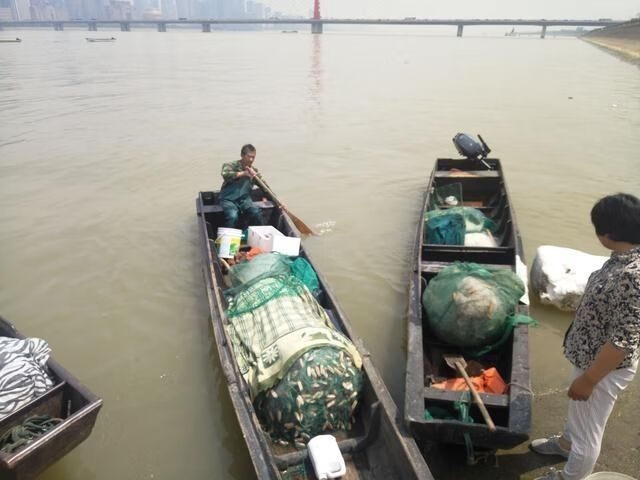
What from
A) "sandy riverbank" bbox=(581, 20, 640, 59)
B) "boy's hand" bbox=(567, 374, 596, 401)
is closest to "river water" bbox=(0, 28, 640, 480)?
"boy's hand" bbox=(567, 374, 596, 401)

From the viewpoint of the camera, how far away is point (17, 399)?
123 inches

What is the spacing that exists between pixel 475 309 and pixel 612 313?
1492mm

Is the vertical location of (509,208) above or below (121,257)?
above

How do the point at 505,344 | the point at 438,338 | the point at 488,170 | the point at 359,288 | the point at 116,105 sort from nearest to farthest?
the point at 505,344 < the point at 438,338 < the point at 359,288 < the point at 488,170 < the point at 116,105

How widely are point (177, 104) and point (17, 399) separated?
56.1 ft

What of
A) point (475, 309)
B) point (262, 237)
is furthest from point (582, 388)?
point (262, 237)

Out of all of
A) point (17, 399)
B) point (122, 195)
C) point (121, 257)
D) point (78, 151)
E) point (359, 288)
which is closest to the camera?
point (17, 399)

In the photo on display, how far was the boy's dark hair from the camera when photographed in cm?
231

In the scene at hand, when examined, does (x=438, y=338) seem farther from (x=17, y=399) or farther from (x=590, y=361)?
(x=17, y=399)

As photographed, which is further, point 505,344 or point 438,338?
point 438,338

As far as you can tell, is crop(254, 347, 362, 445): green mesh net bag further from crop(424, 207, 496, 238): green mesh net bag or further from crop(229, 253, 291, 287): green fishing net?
crop(424, 207, 496, 238): green mesh net bag

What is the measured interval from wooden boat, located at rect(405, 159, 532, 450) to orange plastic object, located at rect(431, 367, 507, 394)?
0.11 meters

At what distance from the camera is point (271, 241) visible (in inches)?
228

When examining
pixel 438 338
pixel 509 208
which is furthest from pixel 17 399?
pixel 509 208
